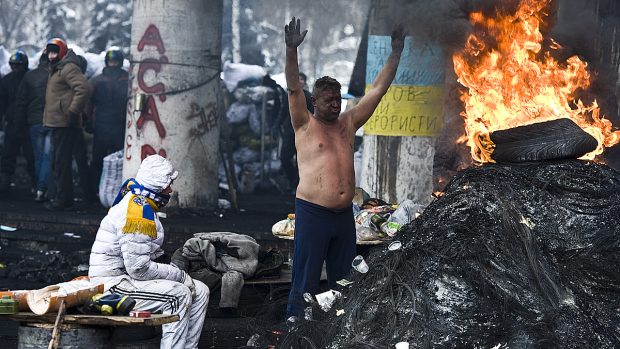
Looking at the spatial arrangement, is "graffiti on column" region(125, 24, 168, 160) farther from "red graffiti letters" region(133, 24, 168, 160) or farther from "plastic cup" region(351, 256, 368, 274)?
"plastic cup" region(351, 256, 368, 274)


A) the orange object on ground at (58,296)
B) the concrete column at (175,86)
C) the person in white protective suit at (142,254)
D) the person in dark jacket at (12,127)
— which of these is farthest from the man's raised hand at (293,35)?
the person in dark jacket at (12,127)

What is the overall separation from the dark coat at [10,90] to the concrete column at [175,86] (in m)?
3.79

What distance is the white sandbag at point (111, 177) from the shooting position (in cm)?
1452

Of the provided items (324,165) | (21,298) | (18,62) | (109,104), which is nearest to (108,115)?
(109,104)

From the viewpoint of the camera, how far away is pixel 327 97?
762 centimetres

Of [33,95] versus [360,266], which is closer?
[360,266]

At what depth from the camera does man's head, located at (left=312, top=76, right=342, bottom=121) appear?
7.58 meters

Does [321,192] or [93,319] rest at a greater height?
[321,192]

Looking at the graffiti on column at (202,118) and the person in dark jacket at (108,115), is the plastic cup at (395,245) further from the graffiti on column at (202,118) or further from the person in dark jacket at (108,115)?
the person in dark jacket at (108,115)

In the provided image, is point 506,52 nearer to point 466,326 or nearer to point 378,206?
point 378,206

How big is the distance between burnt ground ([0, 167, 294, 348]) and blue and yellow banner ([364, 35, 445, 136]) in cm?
186

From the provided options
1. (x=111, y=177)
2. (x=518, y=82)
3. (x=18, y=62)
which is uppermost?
(x=18, y=62)

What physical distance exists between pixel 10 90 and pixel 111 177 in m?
3.69

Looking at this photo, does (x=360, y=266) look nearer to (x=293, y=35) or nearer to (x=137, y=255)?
(x=137, y=255)
